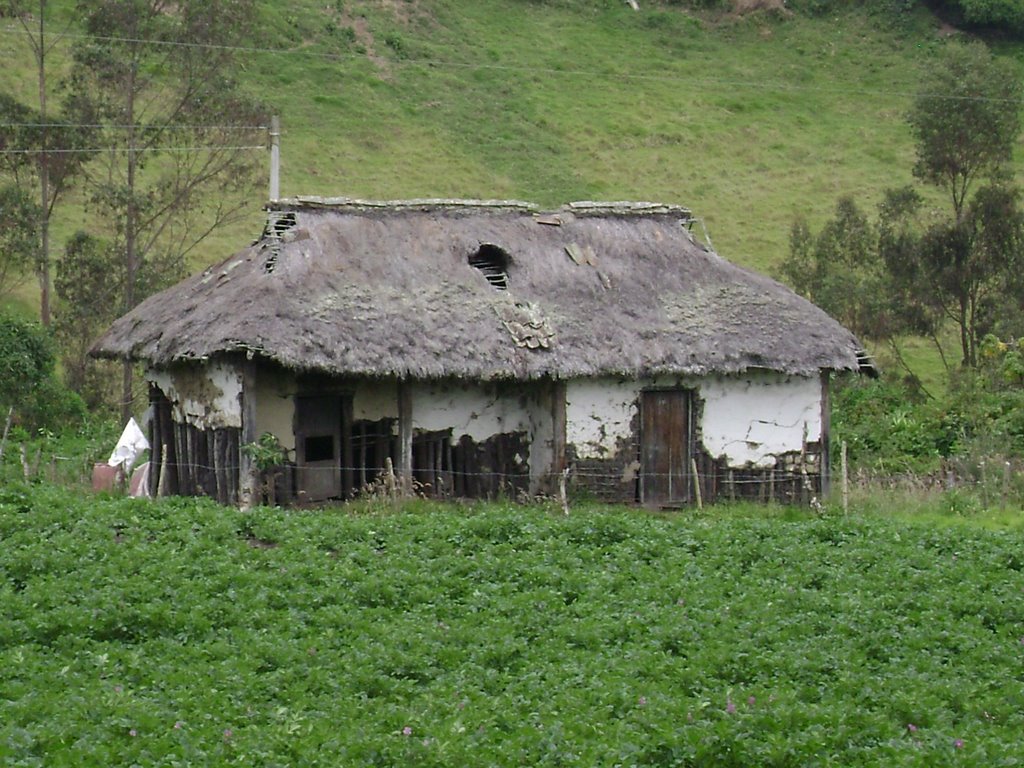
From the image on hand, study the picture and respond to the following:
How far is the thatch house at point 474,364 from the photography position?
18.4 metres

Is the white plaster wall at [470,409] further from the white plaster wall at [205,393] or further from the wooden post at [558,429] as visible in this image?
the white plaster wall at [205,393]

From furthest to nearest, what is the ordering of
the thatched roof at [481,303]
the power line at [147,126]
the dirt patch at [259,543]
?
the power line at [147,126], the thatched roof at [481,303], the dirt patch at [259,543]

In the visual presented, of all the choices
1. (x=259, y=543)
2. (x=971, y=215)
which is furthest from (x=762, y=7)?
(x=259, y=543)

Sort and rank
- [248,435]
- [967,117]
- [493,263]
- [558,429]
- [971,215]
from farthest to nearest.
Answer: [967,117], [971,215], [493,263], [558,429], [248,435]

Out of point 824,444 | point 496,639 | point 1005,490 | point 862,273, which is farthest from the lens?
point 862,273

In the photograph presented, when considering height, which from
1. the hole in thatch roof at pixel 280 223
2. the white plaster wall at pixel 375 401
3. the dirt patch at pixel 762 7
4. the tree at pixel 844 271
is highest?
the dirt patch at pixel 762 7

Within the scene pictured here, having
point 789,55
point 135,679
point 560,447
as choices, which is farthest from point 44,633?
point 789,55

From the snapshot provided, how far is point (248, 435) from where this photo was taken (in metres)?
17.9

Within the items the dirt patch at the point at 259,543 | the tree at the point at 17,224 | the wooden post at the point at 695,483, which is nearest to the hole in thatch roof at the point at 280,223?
the dirt patch at the point at 259,543

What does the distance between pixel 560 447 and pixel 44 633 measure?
358 inches

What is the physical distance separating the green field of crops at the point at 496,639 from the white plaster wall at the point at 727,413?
3399 mm

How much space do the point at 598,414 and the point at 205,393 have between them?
532 centimetres

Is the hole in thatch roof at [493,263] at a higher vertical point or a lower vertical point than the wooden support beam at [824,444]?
higher

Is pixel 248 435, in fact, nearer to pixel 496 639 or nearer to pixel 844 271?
pixel 496 639
